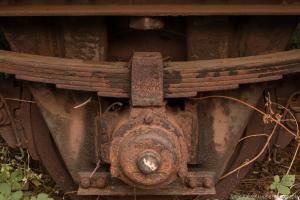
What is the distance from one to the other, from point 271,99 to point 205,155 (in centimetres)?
50

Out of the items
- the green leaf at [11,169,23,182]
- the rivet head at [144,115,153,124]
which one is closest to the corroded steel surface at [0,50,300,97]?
the rivet head at [144,115,153,124]

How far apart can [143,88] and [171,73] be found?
0.15 meters

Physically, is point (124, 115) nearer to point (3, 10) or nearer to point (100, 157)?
point (100, 157)

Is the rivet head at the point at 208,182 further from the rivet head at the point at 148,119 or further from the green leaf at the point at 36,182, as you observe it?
the green leaf at the point at 36,182

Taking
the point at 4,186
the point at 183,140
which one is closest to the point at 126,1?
the point at 183,140

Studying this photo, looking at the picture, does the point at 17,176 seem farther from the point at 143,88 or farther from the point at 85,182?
the point at 143,88

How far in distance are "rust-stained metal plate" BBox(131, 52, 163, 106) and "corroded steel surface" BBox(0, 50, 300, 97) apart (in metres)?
0.05

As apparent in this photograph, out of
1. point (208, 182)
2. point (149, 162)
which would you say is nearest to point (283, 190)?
point (208, 182)

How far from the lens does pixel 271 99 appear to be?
298 centimetres

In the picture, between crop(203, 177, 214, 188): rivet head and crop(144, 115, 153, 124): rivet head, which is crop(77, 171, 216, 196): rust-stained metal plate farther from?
crop(144, 115, 153, 124): rivet head

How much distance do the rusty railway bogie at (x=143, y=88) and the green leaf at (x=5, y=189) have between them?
24 cm

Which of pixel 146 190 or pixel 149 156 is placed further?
pixel 146 190

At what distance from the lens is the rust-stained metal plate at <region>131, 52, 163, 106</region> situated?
7.94 feet

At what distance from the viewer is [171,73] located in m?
2.47
